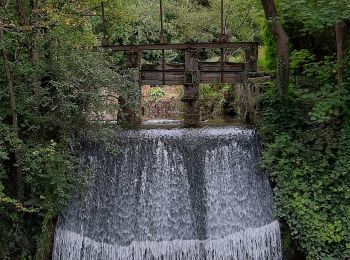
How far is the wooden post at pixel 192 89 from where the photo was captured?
10.5 m

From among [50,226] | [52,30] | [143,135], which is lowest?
[50,226]

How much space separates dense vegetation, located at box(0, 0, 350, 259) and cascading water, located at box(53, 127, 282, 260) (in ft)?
1.32

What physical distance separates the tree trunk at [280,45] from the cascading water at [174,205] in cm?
123

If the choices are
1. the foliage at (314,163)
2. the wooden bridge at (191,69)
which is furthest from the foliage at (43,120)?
the foliage at (314,163)

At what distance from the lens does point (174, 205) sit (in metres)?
8.32

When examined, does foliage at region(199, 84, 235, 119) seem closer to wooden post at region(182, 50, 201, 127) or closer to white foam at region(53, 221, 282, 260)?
wooden post at region(182, 50, 201, 127)

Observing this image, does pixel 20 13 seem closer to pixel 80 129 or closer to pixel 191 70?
pixel 80 129

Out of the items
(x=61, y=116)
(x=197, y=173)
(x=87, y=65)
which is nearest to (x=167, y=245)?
(x=197, y=173)

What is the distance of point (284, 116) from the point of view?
8852 mm

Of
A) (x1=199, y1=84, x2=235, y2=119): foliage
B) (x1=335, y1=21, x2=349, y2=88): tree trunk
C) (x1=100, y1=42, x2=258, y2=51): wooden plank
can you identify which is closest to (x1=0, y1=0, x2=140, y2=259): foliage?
(x1=100, y1=42, x2=258, y2=51): wooden plank

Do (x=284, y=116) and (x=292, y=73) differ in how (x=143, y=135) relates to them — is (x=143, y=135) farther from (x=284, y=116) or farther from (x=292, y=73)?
(x=292, y=73)

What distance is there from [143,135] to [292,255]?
138 inches

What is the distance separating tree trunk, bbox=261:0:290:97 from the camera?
345 inches

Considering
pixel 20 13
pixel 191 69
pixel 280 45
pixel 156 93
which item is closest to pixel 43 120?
pixel 20 13
